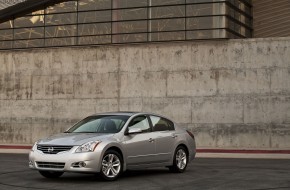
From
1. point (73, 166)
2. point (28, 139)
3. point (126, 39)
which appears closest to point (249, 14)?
point (126, 39)

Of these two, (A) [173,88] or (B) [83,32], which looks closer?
(A) [173,88]

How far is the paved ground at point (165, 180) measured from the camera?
1059 centimetres

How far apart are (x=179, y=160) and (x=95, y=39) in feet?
51.8

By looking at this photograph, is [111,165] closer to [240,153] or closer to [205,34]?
[240,153]

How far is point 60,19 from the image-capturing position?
1163 inches

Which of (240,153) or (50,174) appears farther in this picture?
(240,153)

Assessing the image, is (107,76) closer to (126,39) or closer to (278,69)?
(126,39)

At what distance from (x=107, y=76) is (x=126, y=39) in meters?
2.35

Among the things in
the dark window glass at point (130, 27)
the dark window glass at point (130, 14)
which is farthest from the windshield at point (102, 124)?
the dark window glass at point (130, 14)

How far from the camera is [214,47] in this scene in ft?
84.0

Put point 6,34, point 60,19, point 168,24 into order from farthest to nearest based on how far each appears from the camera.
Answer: point 6,34
point 60,19
point 168,24

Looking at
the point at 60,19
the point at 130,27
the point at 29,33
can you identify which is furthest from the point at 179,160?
the point at 29,33

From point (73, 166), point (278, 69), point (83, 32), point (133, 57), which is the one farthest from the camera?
point (83, 32)

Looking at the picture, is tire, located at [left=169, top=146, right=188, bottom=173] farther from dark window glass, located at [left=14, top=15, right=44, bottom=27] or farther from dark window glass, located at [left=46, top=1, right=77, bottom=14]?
dark window glass, located at [left=14, top=15, right=44, bottom=27]
